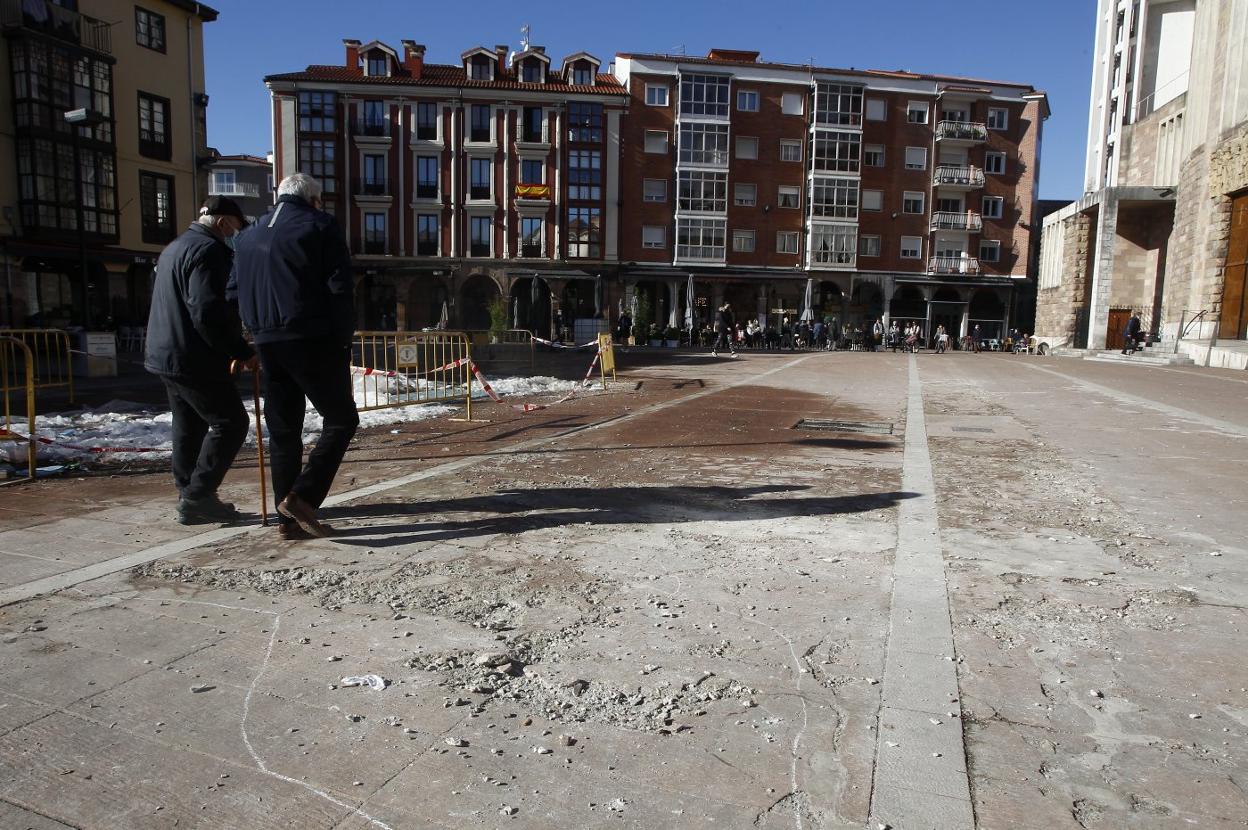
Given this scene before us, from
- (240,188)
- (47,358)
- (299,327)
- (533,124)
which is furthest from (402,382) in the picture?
(240,188)

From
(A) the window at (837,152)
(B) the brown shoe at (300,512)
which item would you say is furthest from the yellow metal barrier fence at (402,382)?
(A) the window at (837,152)

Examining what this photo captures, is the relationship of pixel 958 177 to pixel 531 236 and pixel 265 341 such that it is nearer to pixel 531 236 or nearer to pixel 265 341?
pixel 531 236

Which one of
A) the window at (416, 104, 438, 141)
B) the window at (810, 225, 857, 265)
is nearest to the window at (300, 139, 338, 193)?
the window at (416, 104, 438, 141)

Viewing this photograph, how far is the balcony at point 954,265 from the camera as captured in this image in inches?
1999

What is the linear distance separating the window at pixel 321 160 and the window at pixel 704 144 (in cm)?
Result: 1992

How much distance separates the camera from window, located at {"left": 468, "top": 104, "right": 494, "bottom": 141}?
46.8 metres

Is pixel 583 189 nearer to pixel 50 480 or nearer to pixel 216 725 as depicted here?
pixel 50 480

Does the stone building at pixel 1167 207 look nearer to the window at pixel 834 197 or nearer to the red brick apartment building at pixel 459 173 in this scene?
the window at pixel 834 197

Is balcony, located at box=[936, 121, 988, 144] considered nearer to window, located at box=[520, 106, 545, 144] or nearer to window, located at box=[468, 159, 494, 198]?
window, located at box=[520, 106, 545, 144]

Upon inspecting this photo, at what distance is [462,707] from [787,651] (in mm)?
1182

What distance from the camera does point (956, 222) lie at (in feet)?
165

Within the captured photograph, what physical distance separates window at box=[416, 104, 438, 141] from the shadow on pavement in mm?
45211

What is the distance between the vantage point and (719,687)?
2.71 metres

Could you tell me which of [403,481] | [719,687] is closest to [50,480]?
[403,481]
